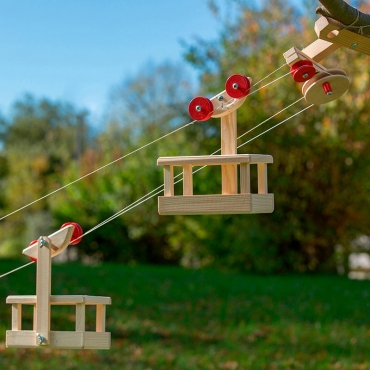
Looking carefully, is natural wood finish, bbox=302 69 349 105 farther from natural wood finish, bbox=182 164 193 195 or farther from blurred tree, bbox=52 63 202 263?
blurred tree, bbox=52 63 202 263

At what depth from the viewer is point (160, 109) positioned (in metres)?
30.9

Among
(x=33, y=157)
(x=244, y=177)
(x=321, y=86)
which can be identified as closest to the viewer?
(x=244, y=177)

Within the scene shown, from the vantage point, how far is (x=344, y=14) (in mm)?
2596

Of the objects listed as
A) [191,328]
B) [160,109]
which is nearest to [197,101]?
[191,328]

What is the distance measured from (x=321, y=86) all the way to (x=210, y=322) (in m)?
6.56

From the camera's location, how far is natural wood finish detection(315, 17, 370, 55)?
8.73 feet

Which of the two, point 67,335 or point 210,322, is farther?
point 210,322

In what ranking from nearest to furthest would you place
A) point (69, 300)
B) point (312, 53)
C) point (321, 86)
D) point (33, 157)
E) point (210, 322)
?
point (69, 300)
point (321, 86)
point (312, 53)
point (210, 322)
point (33, 157)

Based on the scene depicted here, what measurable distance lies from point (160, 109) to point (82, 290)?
20991 mm

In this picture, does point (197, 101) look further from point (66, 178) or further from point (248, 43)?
point (66, 178)

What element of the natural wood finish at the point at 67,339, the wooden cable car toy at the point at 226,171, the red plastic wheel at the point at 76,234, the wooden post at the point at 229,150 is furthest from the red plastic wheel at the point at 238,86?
the natural wood finish at the point at 67,339

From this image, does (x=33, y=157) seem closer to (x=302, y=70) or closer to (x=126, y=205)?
(x=126, y=205)

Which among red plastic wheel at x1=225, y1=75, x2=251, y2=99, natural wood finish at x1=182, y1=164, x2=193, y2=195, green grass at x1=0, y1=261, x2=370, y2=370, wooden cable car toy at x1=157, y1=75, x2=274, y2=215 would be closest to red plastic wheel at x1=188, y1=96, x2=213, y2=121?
wooden cable car toy at x1=157, y1=75, x2=274, y2=215

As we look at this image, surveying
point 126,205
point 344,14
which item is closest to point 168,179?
point 344,14
